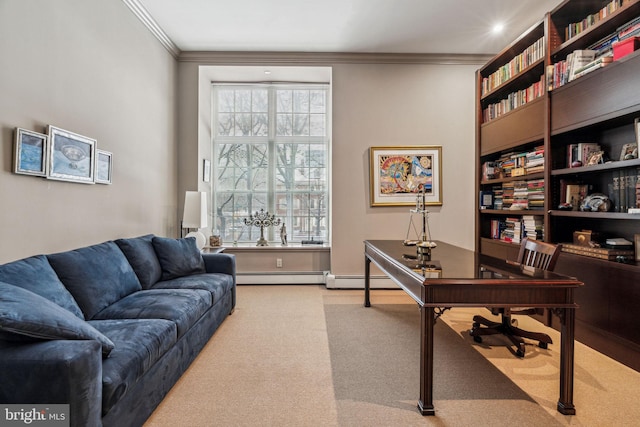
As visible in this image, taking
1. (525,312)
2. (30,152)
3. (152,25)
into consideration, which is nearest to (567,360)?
(525,312)

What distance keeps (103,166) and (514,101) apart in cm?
402

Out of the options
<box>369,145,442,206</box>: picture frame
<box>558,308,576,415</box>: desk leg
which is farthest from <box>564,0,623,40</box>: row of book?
<box>558,308,576,415</box>: desk leg

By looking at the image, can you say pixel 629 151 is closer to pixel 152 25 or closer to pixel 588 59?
pixel 588 59

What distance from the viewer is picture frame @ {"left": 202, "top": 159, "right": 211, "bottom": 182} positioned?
4770 mm

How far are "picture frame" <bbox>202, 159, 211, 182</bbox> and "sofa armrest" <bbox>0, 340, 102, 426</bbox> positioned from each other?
145 inches

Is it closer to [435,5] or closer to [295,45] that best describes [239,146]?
[295,45]

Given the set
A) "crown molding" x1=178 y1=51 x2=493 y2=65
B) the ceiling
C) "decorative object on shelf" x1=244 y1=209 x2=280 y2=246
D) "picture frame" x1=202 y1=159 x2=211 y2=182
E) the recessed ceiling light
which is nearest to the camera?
the ceiling

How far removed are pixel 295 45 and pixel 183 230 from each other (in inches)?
107

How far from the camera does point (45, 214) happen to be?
2.26 m

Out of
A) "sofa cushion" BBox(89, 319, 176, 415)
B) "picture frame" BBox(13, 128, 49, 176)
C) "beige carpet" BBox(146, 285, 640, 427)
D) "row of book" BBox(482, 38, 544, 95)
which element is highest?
"row of book" BBox(482, 38, 544, 95)

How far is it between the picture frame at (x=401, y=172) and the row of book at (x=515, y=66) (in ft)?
3.07

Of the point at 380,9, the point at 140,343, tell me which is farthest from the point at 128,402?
the point at 380,9

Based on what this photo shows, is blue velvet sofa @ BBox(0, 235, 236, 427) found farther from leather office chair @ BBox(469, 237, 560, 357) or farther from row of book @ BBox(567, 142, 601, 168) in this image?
row of book @ BBox(567, 142, 601, 168)

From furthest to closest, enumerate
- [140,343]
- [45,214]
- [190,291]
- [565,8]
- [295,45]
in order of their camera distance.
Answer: [295,45] → [565,8] → [190,291] → [45,214] → [140,343]
